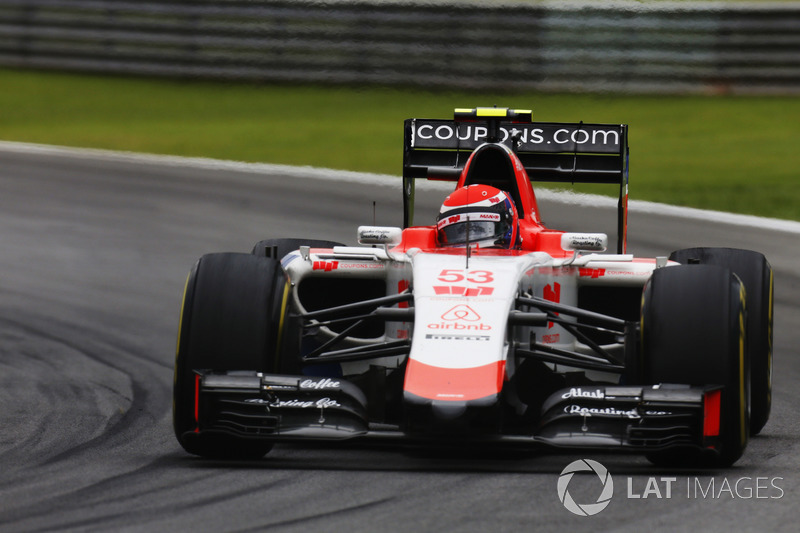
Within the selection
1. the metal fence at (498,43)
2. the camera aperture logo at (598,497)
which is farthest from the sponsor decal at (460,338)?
the metal fence at (498,43)

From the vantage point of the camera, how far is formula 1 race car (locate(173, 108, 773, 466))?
7418 millimetres

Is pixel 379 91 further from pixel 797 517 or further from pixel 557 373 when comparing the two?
pixel 797 517

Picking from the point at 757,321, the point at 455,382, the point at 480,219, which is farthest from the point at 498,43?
the point at 455,382

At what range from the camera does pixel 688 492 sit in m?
6.96

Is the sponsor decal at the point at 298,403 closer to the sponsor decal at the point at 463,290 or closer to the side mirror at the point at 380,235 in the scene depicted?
the sponsor decal at the point at 463,290

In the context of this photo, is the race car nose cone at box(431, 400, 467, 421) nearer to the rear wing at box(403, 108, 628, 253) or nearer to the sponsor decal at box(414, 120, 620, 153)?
the rear wing at box(403, 108, 628, 253)

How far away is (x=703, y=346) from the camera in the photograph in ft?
24.8

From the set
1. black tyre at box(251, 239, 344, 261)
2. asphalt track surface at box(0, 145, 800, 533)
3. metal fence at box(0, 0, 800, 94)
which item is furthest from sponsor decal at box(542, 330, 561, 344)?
metal fence at box(0, 0, 800, 94)

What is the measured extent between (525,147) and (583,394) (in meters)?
3.87

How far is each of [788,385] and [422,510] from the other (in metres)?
4.67

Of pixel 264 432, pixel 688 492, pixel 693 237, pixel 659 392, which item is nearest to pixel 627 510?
pixel 688 492

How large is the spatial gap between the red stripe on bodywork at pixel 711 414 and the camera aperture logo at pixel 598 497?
1.75 feet

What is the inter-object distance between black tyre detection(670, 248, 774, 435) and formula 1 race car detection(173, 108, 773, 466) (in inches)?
0.5

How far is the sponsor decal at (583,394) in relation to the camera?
7469 mm
